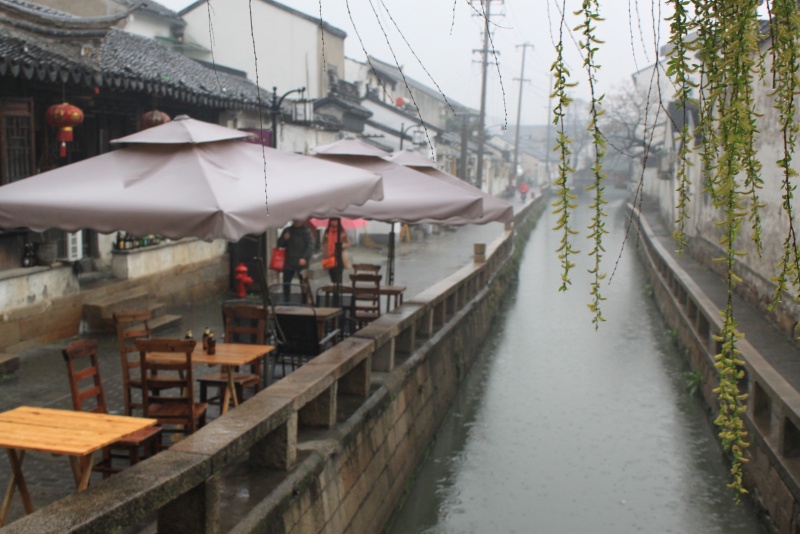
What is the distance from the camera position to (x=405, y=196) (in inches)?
363

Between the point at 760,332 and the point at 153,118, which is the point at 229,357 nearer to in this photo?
the point at 153,118

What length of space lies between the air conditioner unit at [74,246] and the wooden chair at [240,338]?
368 centimetres

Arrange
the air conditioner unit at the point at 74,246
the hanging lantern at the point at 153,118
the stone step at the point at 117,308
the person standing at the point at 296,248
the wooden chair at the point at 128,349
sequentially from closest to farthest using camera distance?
the wooden chair at the point at 128,349, the stone step at the point at 117,308, the air conditioner unit at the point at 74,246, the hanging lantern at the point at 153,118, the person standing at the point at 296,248

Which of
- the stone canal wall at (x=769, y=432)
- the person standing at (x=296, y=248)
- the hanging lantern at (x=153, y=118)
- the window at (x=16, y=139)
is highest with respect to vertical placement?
the hanging lantern at (x=153, y=118)

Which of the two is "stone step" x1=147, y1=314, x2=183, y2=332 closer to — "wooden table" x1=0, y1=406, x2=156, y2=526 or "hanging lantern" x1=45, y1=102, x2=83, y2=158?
"hanging lantern" x1=45, y1=102, x2=83, y2=158

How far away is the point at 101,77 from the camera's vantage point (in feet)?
31.9

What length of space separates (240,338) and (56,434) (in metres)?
3.33

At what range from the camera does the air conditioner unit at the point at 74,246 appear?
411 inches

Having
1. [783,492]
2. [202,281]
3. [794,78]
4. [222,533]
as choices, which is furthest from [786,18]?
[202,281]

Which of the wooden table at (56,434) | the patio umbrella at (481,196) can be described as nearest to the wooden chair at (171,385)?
the wooden table at (56,434)

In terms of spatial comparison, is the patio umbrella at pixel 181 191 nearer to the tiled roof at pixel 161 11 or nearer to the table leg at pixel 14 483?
the table leg at pixel 14 483

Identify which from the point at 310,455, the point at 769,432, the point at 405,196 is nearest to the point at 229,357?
the point at 310,455

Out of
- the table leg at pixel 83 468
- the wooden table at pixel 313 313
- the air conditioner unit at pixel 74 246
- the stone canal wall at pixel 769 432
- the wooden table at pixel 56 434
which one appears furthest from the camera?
the air conditioner unit at pixel 74 246

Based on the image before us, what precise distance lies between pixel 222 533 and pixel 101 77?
22.4 ft
